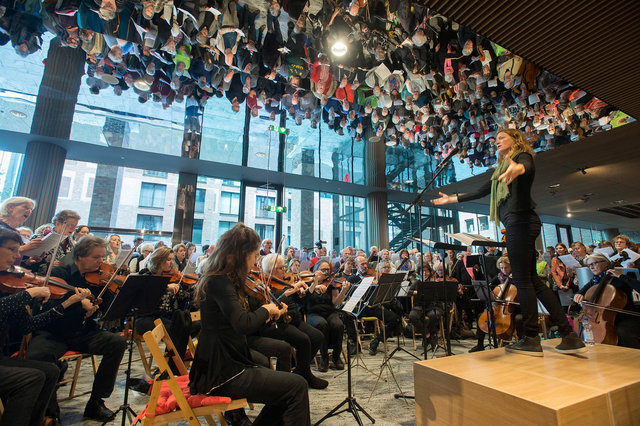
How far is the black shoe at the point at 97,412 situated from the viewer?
2424 mm

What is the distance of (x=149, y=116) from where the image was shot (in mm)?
7762

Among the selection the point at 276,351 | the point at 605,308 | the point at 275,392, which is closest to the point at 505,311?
the point at 605,308

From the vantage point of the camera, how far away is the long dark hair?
70.8 inches

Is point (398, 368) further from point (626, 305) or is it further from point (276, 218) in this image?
point (276, 218)

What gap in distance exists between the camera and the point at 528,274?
6.98ft

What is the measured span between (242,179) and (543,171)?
843 cm

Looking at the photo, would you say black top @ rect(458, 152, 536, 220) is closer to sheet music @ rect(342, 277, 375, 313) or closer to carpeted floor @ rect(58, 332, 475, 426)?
sheet music @ rect(342, 277, 375, 313)

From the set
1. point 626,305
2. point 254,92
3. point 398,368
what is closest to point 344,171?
point 254,92

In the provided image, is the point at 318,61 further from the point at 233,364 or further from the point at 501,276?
the point at 233,364

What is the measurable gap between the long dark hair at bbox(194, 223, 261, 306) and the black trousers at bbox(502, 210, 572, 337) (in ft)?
5.59

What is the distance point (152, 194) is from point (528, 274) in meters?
8.76

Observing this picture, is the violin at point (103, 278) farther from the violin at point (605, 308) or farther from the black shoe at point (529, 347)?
the violin at point (605, 308)

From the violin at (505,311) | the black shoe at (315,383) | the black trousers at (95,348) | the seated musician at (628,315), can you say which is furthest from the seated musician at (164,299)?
the seated musician at (628,315)

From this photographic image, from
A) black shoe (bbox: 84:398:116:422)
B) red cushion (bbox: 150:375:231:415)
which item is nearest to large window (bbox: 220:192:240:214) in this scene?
black shoe (bbox: 84:398:116:422)
